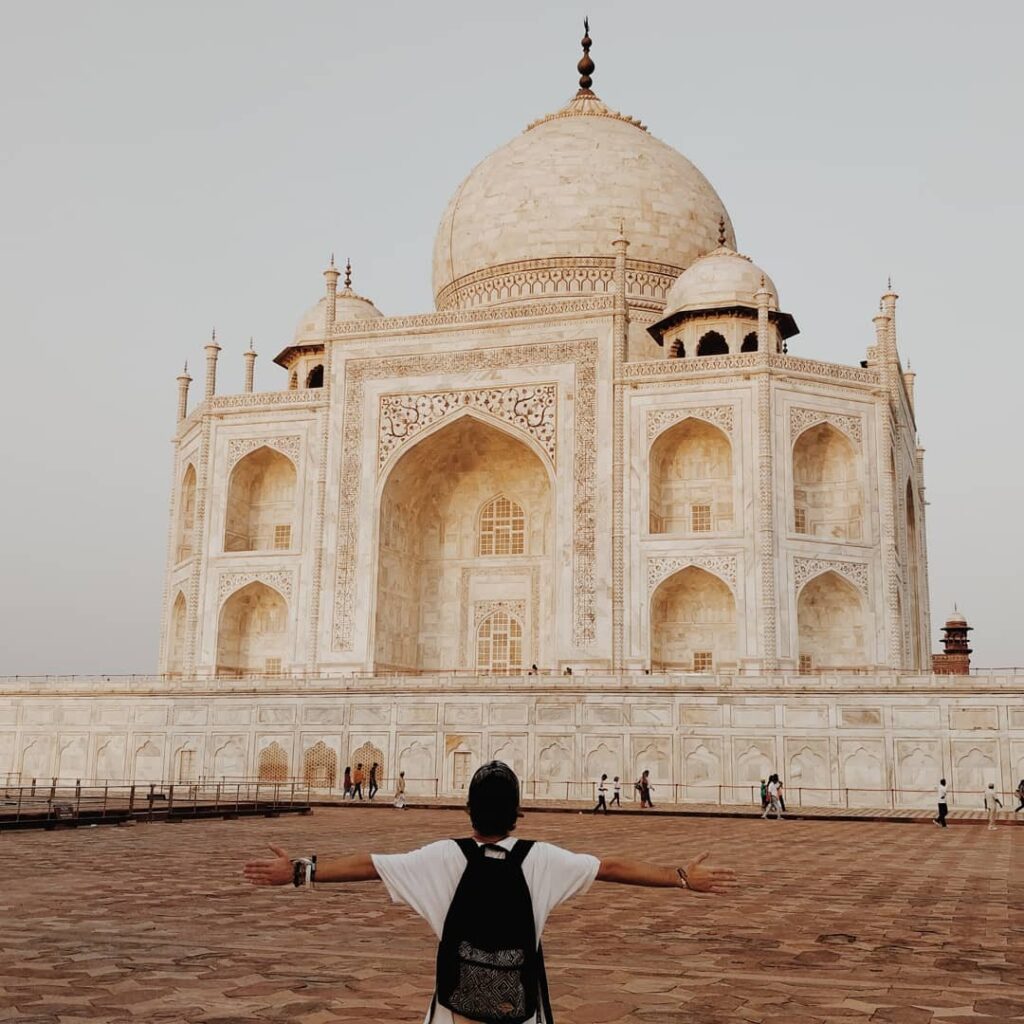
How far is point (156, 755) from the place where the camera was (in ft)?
80.6

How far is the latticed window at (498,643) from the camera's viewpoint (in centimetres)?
2973

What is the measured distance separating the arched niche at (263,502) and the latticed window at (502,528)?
4.79 meters

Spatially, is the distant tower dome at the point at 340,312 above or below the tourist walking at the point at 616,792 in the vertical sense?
above

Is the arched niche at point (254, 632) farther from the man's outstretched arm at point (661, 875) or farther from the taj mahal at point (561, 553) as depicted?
the man's outstretched arm at point (661, 875)

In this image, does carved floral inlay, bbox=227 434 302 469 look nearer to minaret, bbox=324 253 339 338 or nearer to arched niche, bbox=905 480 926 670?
minaret, bbox=324 253 339 338

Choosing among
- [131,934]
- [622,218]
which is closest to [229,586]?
[622,218]

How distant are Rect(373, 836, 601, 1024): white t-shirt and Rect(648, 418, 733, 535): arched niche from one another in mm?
24491

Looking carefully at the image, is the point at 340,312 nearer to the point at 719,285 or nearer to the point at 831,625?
the point at 719,285

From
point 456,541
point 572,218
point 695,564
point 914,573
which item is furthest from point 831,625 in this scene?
point 572,218

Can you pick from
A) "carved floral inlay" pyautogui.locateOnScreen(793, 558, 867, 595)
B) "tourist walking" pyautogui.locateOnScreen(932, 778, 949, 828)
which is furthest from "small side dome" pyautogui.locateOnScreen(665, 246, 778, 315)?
"tourist walking" pyautogui.locateOnScreen(932, 778, 949, 828)

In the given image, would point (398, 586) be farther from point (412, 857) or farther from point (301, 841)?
point (412, 857)

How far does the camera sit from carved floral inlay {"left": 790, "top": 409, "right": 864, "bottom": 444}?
2672cm

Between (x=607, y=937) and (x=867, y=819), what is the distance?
498 inches

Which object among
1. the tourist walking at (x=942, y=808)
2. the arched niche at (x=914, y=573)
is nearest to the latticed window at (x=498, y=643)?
the arched niche at (x=914, y=573)
